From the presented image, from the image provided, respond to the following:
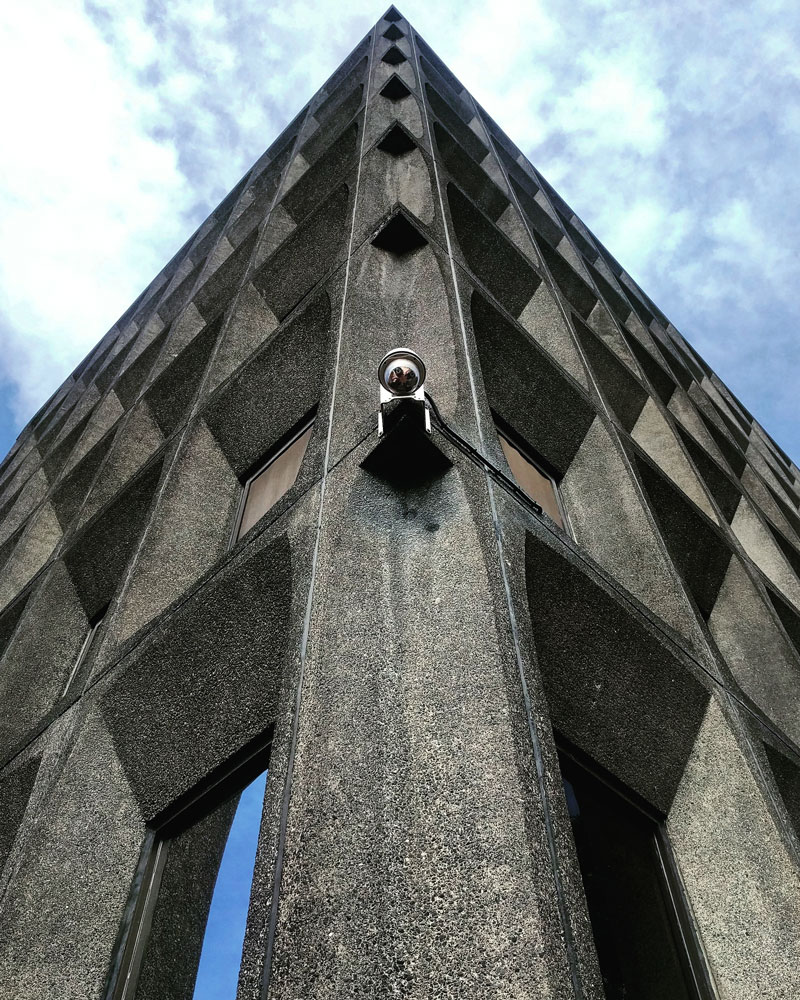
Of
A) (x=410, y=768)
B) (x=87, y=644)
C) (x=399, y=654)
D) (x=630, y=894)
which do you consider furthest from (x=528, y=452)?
(x=410, y=768)

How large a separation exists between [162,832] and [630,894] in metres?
2.99

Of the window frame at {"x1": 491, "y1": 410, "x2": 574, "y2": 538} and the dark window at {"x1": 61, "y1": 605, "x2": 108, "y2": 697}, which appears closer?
the window frame at {"x1": 491, "y1": 410, "x2": 574, "y2": 538}

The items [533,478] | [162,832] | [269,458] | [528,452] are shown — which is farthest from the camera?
[269,458]

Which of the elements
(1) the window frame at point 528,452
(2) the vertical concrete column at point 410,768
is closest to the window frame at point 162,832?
(2) the vertical concrete column at point 410,768

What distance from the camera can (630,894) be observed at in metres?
5.04

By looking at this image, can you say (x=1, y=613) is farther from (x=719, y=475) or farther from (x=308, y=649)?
(x=719, y=475)

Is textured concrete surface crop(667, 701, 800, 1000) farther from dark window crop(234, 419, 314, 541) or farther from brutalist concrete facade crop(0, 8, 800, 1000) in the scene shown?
dark window crop(234, 419, 314, 541)

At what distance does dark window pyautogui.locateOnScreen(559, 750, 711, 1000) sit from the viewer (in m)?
4.69

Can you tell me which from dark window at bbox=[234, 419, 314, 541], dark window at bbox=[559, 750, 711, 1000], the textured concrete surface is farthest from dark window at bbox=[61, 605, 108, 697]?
the textured concrete surface

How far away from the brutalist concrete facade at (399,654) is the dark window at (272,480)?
20 cm

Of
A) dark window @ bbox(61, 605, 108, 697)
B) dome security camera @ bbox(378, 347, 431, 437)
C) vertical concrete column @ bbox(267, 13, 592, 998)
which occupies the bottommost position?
vertical concrete column @ bbox(267, 13, 592, 998)

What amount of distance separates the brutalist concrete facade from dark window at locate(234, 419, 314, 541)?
199 millimetres

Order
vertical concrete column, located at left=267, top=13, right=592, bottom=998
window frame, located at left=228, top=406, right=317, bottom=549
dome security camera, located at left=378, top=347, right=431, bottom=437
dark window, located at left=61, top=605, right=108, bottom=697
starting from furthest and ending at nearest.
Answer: dark window, located at left=61, top=605, right=108, bottom=697 < window frame, located at left=228, top=406, right=317, bottom=549 < dome security camera, located at left=378, top=347, right=431, bottom=437 < vertical concrete column, located at left=267, top=13, right=592, bottom=998

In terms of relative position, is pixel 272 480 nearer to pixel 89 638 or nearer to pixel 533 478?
pixel 533 478
